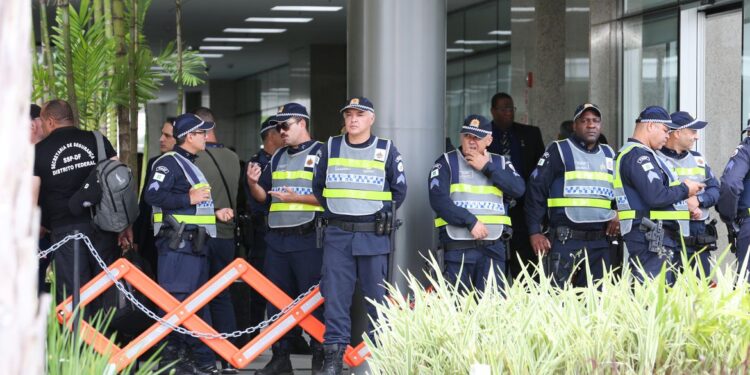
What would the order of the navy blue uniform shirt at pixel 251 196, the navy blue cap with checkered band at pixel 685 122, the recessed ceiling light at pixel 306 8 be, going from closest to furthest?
the navy blue cap with checkered band at pixel 685 122 < the navy blue uniform shirt at pixel 251 196 < the recessed ceiling light at pixel 306 8

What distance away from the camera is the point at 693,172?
29.2 ft

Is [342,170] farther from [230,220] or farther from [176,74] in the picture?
[176,74]

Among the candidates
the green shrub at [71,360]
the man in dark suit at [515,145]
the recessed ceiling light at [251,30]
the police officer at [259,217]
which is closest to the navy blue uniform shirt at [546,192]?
the man in dark suit at [515,145]

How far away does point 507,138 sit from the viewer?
1081 cm

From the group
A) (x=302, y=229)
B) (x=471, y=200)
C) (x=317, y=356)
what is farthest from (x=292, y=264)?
(x=471, y=200)

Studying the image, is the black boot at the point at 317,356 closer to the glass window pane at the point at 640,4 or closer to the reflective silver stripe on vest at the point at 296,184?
the reflective silver stripe on vest at the point at 296,184

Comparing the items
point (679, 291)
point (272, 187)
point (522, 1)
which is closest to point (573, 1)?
point (522, 1)

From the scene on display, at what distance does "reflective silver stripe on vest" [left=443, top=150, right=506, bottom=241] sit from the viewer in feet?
27.6

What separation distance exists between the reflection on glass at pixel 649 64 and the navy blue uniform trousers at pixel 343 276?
4.92 metres

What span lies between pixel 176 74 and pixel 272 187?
247 inches

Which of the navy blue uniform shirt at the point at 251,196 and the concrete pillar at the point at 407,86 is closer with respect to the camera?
the concrete pillar at the point at 407,86

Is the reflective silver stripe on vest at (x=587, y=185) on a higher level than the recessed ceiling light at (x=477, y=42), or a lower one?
lower

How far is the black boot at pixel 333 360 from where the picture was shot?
8000mm

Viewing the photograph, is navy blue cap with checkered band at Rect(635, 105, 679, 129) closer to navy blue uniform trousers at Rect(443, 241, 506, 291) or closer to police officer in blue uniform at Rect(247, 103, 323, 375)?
navy blue uniform trousers at Rect(443, 241, 506, 291)
